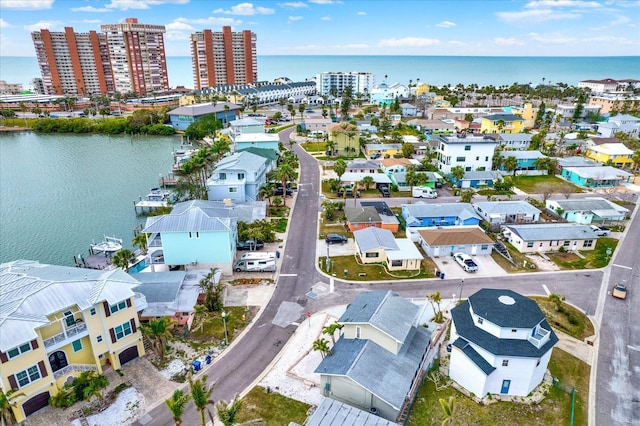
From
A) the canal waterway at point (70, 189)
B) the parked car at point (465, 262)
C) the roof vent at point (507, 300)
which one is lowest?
the canal waterway at point (70, 189)

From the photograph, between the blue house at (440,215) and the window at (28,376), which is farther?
the blue house at (440,215)

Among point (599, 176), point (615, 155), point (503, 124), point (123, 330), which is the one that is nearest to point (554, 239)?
point (599, 176)

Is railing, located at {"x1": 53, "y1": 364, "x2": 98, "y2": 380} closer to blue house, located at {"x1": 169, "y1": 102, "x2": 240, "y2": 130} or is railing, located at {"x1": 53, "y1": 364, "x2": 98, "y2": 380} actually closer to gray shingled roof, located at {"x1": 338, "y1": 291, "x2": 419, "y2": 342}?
gray shingled roof, located at {"x1": 338, "y1": 291, "x2": 419, "y2": 342}

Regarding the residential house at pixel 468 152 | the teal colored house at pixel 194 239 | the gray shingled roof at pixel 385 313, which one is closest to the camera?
the gray shingled roof at pixel 385 313

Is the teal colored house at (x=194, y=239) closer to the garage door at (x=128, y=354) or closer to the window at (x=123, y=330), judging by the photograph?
the garage door at (x=128, y=354)

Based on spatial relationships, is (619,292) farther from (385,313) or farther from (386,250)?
(385,313)

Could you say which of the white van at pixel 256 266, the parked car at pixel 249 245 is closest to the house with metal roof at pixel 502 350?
the white van at pixel 256 266

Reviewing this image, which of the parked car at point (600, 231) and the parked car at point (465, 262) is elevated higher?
the parked car at point (600, 231)
